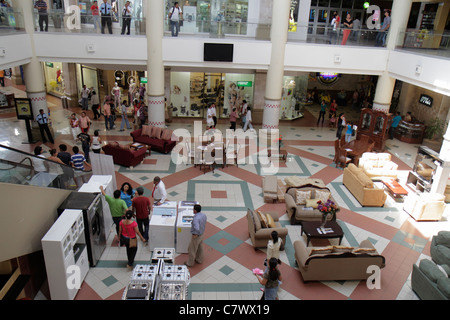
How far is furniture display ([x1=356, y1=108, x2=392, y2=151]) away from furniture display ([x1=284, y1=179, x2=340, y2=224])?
6.54 m

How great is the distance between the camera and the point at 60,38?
14195 millimetres

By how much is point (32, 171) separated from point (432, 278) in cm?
799

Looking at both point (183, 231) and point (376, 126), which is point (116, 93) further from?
point (376, 126)

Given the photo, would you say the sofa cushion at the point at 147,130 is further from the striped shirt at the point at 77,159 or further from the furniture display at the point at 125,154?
the striped shirt at the point at 77,159

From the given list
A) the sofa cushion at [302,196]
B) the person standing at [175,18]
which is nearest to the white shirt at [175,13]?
the person standing at [175,18]

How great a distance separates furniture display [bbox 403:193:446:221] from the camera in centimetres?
1016

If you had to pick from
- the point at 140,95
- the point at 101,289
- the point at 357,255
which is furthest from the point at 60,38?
the point at 357,255

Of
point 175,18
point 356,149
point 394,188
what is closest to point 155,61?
point 175,18

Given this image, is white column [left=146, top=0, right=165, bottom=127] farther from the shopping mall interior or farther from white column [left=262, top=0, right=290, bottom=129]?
white column [left=262, top=0, right=290, bottom=129]

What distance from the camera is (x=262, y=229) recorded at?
8336 millimetres

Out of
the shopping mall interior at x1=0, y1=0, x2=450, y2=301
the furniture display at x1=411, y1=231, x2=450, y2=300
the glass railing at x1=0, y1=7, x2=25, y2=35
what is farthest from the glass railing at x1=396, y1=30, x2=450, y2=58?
the glass railing at x1=0, y1=7, x2=25, y2=35

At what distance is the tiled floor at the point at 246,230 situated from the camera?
24.0 ft

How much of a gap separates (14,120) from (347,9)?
63.9 feet

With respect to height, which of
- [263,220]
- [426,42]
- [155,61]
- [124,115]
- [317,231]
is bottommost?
[317,231]
